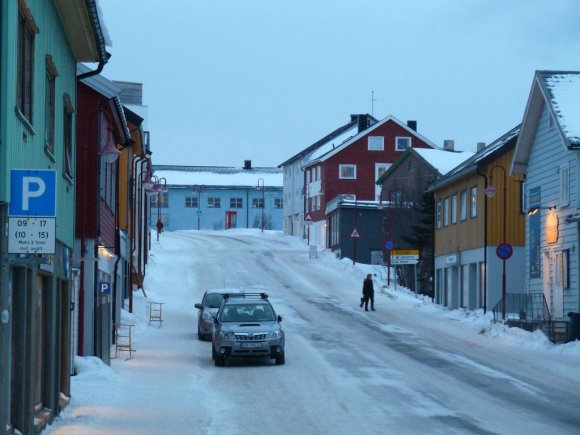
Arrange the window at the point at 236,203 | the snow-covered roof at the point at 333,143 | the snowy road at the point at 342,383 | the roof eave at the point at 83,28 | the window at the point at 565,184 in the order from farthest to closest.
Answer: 1. the window at the point at 236,203
2. the snow-covered roof at the point at 333,143
3. the window at the point at 565,184
4. the snowy road at the point at 342,383
5. the roof eave at the point at 83,28

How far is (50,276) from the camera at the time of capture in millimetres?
15789

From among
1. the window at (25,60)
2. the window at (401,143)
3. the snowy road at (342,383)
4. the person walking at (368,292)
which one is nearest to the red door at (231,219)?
the window at (401,143)

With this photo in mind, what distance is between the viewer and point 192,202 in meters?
118

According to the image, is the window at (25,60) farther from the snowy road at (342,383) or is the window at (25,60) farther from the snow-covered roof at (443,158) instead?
the snow-covered roof at (443,158)

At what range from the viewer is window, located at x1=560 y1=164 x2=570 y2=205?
33719 millimetres

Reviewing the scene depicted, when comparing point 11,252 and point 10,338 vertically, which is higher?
point 11,252

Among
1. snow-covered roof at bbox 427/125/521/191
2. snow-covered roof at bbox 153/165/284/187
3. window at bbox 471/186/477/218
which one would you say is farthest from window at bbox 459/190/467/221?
snow-covered roof at bbox 153/165/284/187

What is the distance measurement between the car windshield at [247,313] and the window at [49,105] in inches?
467

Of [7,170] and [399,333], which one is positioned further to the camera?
[399,333]

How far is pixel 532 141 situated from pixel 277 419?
23467 mm

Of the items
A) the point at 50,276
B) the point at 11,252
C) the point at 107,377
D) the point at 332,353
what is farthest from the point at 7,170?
the point at 332,353

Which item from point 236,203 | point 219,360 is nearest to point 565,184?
point 219,360

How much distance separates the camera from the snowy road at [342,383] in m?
15.9

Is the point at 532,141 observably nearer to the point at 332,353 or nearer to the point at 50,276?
the point at 332,353
